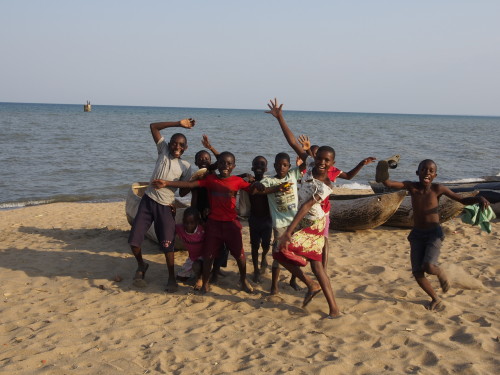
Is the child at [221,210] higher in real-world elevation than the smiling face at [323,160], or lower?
lower

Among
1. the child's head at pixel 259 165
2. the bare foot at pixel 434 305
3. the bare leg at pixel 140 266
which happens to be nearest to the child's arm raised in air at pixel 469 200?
the bare foot at pixel 434 305

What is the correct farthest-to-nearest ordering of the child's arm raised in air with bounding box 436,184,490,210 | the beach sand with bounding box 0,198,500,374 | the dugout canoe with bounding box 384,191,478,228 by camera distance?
1. the dugout canoe with bounding box 384,191,478,228
2. the child's arm raised in air with bounding box 436,184,490,210
3. the beach sand with bounding box 0,198,500,374

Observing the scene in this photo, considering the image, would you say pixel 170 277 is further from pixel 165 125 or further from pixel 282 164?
pixel 282 164

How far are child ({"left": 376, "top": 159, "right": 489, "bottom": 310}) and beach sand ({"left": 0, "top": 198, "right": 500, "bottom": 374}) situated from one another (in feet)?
1.14

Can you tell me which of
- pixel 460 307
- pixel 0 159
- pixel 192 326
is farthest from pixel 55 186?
pixel 460 307

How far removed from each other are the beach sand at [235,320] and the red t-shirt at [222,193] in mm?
903

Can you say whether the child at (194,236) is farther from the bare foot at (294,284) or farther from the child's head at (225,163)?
the bare foot at (294,284)

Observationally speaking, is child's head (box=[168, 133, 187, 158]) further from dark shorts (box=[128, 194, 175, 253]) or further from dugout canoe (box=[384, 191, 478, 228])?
dugout canoe (box=[384, 191, 478, 228])

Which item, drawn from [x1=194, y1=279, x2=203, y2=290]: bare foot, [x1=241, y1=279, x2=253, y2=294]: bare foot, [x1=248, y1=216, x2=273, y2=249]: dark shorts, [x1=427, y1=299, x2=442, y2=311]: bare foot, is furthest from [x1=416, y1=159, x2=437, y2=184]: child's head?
[x1=194, y1=279, x2=203, y2=290]: bare foot

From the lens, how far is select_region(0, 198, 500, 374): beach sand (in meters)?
3.62

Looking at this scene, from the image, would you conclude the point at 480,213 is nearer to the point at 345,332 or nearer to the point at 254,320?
the point at 345,332

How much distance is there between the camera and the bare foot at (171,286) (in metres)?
5.27

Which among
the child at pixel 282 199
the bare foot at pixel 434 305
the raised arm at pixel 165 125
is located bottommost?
the bare foot at pixel 434 305

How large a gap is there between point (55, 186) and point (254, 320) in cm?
1213
